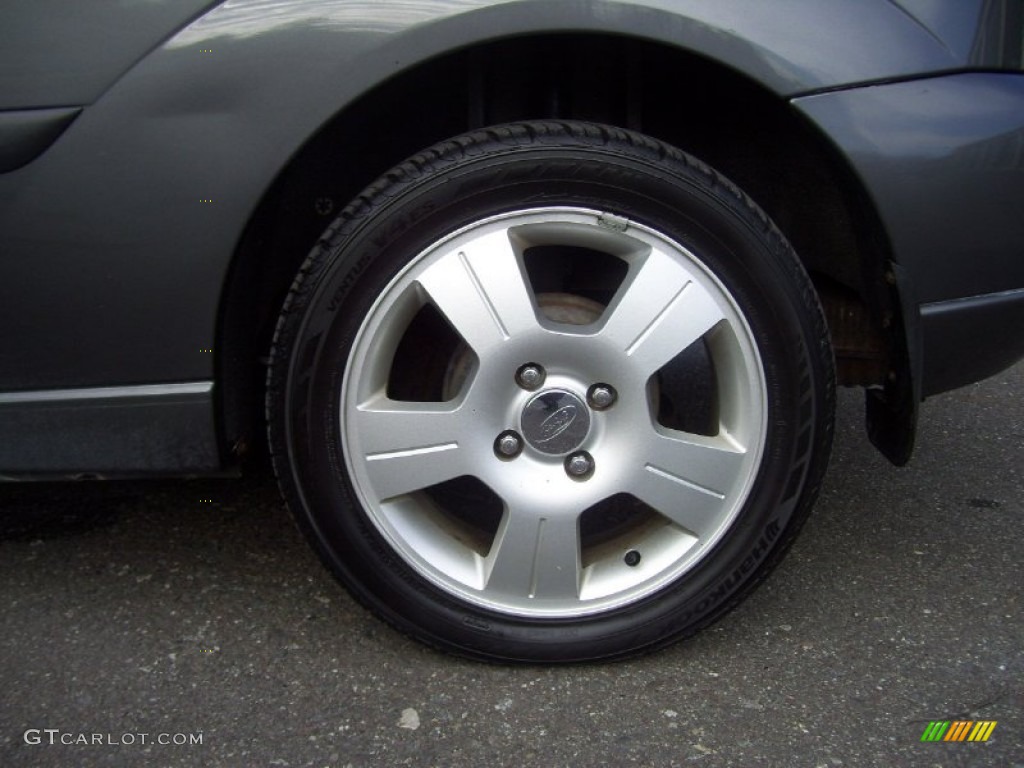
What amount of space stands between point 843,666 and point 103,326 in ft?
4.50

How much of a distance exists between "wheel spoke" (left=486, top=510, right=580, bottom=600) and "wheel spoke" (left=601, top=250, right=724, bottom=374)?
12.2 inches

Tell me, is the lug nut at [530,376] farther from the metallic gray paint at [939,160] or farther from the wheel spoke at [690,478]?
the metallic gray paint at [939,160]

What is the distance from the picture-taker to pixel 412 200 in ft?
5.49

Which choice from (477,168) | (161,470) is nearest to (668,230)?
(477,168)

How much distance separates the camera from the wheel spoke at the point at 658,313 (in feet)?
5.63

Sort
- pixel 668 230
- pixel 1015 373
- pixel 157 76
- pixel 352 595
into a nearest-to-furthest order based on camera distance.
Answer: pixel 157 76
pixel 668 230
pixel 352 595
pixel 1015 373

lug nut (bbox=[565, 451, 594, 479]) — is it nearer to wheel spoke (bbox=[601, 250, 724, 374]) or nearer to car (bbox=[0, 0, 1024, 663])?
car (bbox=[0, 0, 1024, 663])

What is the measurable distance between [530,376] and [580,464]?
0.17 m

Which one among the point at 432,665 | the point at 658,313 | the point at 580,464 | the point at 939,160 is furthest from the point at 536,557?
the point at 939,160

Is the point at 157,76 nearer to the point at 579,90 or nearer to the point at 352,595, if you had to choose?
the point at 579,90

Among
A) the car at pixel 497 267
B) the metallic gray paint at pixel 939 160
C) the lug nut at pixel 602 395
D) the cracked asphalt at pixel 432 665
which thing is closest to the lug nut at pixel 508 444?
the car at pixel 497 267

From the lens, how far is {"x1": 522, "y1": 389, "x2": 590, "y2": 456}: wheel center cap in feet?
5.78

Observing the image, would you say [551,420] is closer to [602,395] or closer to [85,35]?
[602,395]

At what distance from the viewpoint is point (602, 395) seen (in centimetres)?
Answer: 176
